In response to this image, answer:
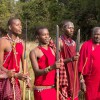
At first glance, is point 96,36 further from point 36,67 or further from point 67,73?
point 36,67

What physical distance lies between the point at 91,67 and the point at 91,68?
0.06ft

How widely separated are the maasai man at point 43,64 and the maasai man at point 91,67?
127 cm

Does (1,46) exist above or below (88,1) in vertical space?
below

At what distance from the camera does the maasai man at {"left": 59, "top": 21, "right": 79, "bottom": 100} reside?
643 cm

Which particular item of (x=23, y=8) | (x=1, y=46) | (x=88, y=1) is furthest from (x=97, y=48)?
(x=23, y=8)

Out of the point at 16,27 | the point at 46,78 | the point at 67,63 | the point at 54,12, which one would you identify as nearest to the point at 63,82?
the point at 67,63

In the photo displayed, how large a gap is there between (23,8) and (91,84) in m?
34.5

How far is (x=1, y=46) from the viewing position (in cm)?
576

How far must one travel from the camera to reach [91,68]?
708 cm

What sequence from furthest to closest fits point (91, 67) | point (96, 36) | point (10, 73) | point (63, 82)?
point (91, 67) → point (96, 36) → point (63, 82) → point (10, 73)

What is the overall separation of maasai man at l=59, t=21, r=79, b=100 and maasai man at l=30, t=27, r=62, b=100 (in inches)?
17.8

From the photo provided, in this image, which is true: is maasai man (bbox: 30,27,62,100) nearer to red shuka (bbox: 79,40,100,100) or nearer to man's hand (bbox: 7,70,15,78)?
man's hand (bbox: 7,70,15,78)

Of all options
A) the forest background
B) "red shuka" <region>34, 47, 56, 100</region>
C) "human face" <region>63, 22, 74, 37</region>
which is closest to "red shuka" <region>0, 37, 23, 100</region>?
"red shuka" <region>34, 47, 56, 100</region>

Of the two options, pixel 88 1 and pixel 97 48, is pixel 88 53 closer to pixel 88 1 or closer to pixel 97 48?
pixel 97 48
